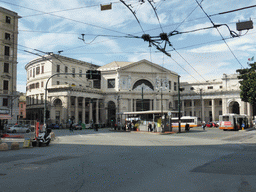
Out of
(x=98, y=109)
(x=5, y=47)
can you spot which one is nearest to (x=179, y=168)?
(x=5, y=47)

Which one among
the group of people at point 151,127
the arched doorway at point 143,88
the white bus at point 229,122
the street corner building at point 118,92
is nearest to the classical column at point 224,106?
the street corner building at point 118,92

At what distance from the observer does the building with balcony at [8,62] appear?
41.7 meters

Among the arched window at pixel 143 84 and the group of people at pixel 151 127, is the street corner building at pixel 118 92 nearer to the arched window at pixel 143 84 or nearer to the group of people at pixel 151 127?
the arched window at pixel 143 84

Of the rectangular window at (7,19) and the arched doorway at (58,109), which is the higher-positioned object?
the rectangular window at (7,19)

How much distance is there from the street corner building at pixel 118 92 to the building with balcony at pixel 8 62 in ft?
60.6

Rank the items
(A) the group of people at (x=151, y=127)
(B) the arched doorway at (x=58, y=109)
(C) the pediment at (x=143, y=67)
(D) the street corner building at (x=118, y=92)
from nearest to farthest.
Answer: (A) the group of people at (x=151, y=127) → (B) the arched doorway at (x=58, y=109) → (D) the street corner building at (x=118, y=92) → (C) the pediment at (x=143, y=67)

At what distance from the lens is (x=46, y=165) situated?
10117mm

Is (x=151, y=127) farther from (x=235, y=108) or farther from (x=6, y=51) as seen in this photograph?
(x=235, y=108)

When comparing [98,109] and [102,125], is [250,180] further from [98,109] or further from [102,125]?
[98,109]

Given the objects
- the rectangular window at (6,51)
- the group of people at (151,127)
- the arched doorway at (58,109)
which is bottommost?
the group of people at (151,127)

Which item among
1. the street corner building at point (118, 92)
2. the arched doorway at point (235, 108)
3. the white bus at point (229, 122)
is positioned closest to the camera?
the white bus at point (229, 122)

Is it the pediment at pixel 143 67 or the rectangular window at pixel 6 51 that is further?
the pediment at pixel 143 67

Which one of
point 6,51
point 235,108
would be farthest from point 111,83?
point 235,108

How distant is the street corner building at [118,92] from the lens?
2533 inches
